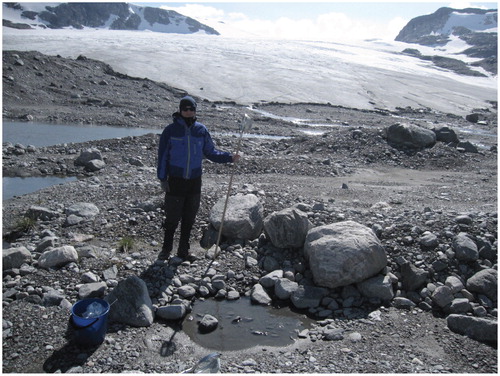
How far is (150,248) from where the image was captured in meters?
5.70

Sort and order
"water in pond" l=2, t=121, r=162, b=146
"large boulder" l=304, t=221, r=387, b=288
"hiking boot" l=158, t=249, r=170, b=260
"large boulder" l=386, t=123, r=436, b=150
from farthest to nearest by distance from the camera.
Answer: "large boulder" l=386, t=123, r=436, b=150 → "water in pond" l=2, t=121, r=162, b=146 → "hiking boot" l=158, t=249, r=170, b=260 → "large boulder" l=304, t=221, r=387, b=288

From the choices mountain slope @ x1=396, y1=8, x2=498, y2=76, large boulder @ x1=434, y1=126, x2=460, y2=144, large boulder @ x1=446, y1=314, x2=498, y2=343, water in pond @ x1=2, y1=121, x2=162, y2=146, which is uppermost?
mountain slope @ x1=396, y1=8, x2=498, y2=76

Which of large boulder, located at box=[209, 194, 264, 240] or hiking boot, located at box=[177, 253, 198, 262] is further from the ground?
large boulder, located at box=[209, 194, 264, 240]

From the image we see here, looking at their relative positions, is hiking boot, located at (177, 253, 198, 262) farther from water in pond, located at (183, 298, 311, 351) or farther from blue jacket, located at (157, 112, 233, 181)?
blue jacket, located at (157, 112, 233, 181)

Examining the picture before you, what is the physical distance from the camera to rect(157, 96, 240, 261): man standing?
4836mm

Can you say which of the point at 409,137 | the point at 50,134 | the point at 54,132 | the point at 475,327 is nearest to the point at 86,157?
the point at 50,134

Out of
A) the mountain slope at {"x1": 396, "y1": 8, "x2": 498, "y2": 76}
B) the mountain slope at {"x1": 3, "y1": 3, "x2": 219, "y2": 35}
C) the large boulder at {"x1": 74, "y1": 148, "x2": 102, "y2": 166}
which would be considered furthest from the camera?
the mountain slope at {"x1": 396, "y1": 8, "x2": 498, "y2": 76}

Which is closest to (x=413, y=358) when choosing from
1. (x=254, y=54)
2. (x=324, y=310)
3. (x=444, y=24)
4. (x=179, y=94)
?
(x=324, y=310)

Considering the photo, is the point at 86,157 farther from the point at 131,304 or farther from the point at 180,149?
the point at 131,304

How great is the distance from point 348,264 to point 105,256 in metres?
2.98

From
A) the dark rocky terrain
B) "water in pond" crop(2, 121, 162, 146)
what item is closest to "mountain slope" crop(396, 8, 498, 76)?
the dark rocky terrain

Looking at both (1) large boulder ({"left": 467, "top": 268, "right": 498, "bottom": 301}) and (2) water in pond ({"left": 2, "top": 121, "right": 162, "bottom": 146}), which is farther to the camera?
(2) water in pond ({"left": 2, "top": 121, "right": 162, "bottom": 146})

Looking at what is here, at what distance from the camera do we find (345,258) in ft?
16.3

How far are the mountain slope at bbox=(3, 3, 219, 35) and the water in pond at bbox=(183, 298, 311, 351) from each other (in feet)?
263
